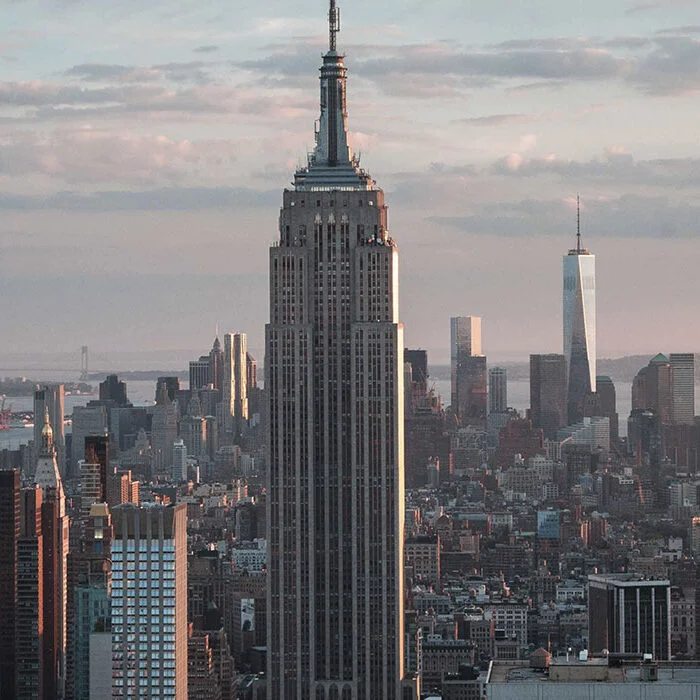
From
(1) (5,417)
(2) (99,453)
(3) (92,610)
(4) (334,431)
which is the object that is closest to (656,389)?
(2) (99,453)

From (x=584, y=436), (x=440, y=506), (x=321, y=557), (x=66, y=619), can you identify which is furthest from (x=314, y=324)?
(x=584, y=436)

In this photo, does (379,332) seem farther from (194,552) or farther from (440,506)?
(440,506)

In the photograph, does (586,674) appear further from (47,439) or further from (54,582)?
(47,439)

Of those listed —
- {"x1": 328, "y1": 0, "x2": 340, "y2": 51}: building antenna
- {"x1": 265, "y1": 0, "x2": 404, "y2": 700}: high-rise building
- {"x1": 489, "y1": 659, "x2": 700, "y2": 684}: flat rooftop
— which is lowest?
{"x1": 489, "y1": 659, "x2": 700, "y2": 684}: flat rooftop

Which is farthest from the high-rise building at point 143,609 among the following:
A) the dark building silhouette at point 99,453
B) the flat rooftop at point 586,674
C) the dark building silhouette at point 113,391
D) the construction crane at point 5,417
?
the construction crane at point 5,417

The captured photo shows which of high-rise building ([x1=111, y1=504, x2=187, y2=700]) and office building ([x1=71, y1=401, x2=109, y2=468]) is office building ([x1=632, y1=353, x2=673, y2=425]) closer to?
office building ([x1=71, y1=401, x2=109, y2=468])

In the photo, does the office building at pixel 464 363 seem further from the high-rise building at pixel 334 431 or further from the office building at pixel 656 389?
the high-rise building at pixel 334 431

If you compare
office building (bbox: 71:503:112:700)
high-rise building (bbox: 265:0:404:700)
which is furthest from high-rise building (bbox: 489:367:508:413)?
high-rise building (bbox: 265:0:404:700)
